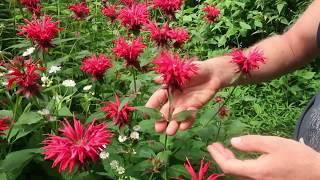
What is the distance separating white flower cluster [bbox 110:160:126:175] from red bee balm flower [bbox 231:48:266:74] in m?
0.37

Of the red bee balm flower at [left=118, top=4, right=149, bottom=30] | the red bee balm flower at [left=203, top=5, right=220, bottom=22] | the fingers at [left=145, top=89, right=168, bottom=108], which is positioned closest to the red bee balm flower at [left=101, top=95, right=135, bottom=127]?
the fingers at [left=145, top=89, right=168, bottom=108]

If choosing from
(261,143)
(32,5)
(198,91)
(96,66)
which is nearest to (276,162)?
(261,143)

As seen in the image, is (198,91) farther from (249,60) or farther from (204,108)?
(204,108)

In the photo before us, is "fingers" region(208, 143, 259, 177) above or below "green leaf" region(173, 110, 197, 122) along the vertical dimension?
above

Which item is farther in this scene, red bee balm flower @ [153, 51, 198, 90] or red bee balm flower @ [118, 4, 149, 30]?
red bee balm flower @ [118, 4, 149, 30]

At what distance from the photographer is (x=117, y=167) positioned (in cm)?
105

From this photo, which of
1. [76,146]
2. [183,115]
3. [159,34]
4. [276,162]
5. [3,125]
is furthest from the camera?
[159,34]

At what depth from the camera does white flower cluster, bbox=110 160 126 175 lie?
1044mm

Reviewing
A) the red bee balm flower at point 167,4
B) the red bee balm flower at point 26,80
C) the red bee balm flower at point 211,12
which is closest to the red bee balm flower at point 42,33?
the red bee balm flower at point 26,80

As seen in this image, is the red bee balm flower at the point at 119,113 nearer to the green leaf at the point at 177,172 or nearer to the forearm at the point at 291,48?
the green leaf at the point at 177,172

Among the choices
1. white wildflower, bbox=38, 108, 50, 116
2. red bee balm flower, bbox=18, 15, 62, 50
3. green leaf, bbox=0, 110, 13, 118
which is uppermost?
red bee balm flower, bbox=18, 15, 62, 50

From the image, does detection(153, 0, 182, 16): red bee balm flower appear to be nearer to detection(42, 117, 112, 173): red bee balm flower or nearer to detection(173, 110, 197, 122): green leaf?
detection(173, 110, 197, 122): green leaf

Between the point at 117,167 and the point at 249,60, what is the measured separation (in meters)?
0.40

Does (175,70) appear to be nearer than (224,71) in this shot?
Yes
